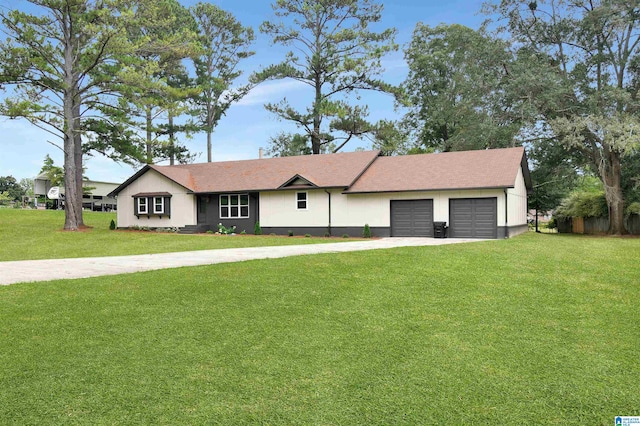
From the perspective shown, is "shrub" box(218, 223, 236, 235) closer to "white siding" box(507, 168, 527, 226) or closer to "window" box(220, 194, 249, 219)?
"window" box(220, 194, 249, 219)

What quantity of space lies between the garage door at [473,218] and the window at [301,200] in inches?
304

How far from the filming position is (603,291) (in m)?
7.74

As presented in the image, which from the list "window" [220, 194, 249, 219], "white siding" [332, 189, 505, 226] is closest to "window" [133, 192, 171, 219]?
"window" [220, 194, 249, 219]

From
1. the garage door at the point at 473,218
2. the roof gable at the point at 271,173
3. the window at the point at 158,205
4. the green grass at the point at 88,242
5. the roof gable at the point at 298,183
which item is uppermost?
the roof gable at the point at 271,173

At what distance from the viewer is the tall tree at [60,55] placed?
23250 mm

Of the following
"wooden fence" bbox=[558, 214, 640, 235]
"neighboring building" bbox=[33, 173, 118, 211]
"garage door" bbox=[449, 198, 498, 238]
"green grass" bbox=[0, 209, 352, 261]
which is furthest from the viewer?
"neighboring building" bbox=[33, 173, 118, 211]

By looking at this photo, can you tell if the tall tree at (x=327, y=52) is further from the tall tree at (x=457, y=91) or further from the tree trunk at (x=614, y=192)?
the tree trunk at (x=614, y=192)

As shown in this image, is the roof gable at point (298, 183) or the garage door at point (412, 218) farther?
the roof gable at point (298, 183)

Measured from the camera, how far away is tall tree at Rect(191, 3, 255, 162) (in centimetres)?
3806

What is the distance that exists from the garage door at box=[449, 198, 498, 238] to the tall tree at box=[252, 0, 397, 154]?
533 inches

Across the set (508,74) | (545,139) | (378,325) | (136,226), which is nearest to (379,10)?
(508,74)

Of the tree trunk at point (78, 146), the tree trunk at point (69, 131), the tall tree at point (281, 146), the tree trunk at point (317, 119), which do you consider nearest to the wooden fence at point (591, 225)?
the tree trunk at point (317, 119)

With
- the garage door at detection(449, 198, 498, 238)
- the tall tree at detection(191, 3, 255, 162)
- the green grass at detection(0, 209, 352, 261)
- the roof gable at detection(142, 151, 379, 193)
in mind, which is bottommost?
the green grass at detection(0, 209, 352, 261)

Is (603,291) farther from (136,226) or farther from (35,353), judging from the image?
(136,226)
